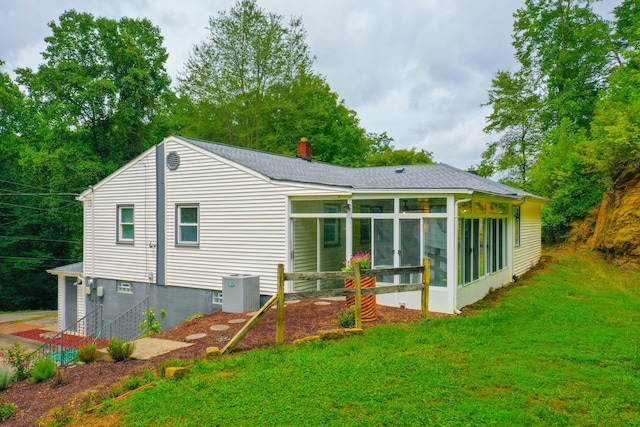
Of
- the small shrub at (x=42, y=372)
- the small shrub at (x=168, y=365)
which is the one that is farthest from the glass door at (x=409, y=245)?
the small shrub at (x=42, y=372)

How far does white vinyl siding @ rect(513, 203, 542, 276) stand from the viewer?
591 inches

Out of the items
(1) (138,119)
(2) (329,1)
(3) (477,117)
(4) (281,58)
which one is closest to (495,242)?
(2) (329,1)

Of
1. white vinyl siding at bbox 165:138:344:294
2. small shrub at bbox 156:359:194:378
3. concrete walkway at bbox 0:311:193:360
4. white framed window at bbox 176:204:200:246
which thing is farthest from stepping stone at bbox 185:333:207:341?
white framed window at bbox 176:204:200:246

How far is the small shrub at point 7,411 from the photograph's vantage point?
5.02 meters

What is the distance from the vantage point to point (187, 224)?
1310 centimetres

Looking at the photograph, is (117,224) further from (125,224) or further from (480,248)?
(480,248)

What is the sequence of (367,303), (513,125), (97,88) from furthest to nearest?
(513,125) → (97,88) → (367,303)

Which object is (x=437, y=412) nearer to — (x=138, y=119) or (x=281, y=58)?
(x=281, y=58)

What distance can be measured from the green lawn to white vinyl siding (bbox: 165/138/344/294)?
4945 millimetres

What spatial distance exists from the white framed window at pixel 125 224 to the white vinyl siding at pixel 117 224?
122 millimetres

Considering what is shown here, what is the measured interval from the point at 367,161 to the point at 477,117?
29.9 feet

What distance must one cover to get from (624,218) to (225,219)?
1356cm

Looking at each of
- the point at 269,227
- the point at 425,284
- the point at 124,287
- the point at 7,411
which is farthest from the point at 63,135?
the point at 425,284

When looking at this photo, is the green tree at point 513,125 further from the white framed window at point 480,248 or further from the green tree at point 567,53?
the white framed window at point 480,248
